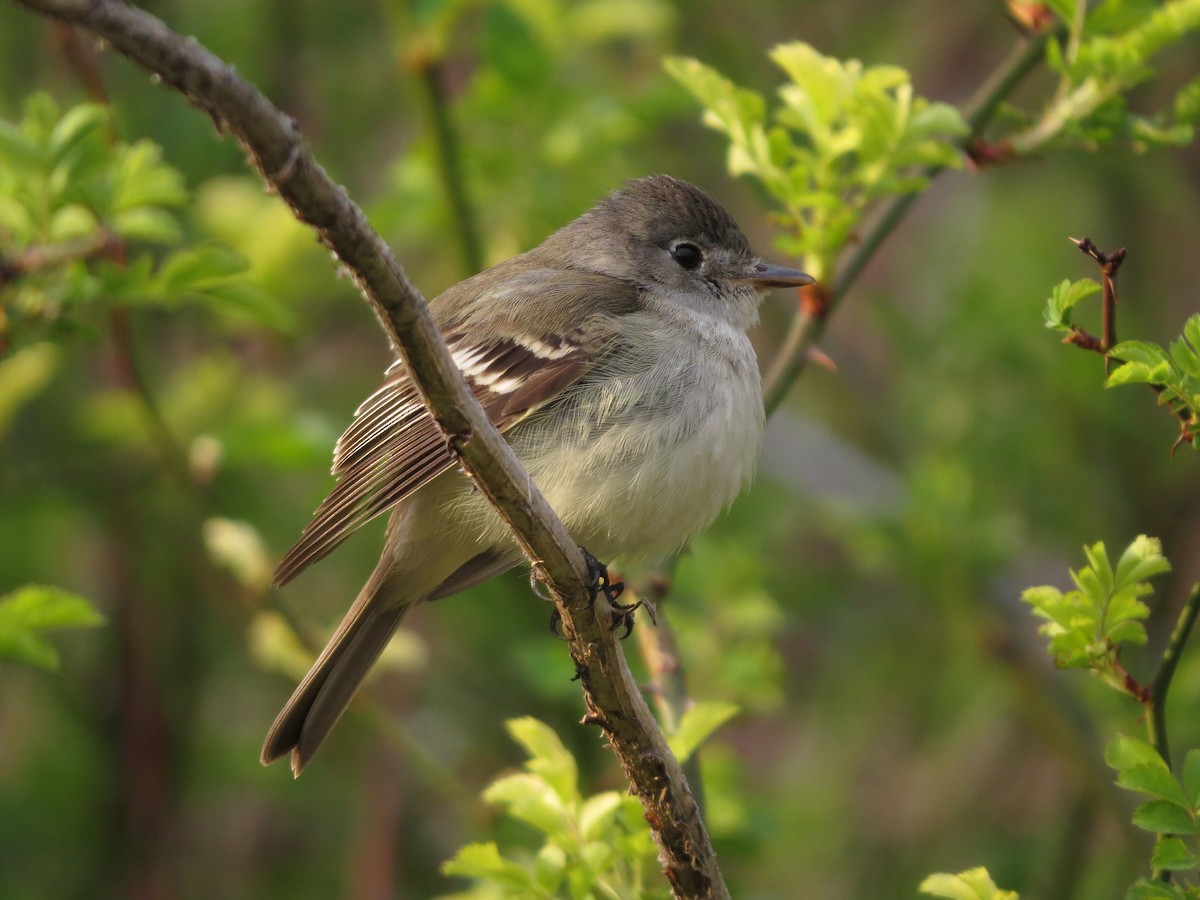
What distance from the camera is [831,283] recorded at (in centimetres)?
350

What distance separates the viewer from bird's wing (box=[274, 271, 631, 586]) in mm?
3465

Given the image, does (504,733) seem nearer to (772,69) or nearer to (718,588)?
(718,588)

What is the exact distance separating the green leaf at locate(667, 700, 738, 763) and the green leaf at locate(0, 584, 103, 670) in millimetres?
1228

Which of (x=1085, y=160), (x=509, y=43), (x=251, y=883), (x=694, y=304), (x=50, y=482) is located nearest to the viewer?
(x=694, y=304)

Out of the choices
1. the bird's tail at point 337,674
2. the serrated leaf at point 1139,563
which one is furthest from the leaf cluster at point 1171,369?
the bird's tail at point 337,674

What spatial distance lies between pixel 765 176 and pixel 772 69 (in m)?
3.73

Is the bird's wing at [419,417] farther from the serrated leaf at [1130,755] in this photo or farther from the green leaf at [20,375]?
the serrated leaf at [1130,755]

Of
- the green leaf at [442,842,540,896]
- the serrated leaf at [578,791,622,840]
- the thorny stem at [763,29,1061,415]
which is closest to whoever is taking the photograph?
the green leaf at [442,842,540,896]

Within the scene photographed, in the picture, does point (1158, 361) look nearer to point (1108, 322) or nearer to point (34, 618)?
point (1108, 322)

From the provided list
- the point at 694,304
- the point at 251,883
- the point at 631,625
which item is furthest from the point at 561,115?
the point at 251,883

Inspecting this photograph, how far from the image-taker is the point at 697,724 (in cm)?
297

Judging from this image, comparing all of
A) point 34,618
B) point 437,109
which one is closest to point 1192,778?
point 34,618

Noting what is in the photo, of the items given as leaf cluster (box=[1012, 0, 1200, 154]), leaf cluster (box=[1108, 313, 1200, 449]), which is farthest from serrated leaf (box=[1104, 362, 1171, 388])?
leaf cluster (box=[1012, 0, 1200, 154])

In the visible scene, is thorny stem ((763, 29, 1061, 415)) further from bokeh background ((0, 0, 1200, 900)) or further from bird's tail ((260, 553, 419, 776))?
bird's tail ((260, 553, 419, 776))
